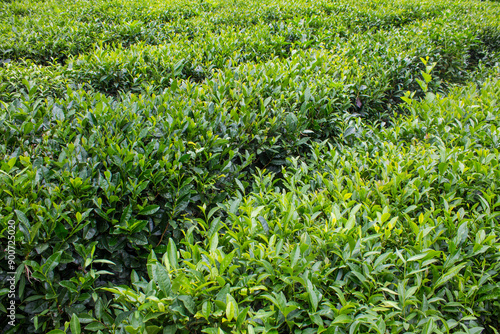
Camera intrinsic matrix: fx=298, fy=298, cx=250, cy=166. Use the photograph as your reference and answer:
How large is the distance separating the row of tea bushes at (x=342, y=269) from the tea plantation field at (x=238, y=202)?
1 centimetres

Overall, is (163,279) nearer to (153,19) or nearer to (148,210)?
(148,210)

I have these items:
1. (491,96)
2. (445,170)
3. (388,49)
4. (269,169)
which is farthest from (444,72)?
(269,169)

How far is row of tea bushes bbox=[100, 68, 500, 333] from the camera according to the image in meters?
1.48

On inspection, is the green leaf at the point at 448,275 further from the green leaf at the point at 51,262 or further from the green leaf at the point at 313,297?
the green leaf at the point at 51,262

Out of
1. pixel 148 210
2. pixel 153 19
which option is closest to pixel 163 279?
pixel 148 210

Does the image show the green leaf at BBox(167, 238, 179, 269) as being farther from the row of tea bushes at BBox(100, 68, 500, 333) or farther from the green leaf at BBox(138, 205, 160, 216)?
the green leaf at BBox(138, 205, 160, 216)

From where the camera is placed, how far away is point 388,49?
16.3 ft

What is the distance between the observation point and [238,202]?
2164 mm

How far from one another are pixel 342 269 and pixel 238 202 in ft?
2.70

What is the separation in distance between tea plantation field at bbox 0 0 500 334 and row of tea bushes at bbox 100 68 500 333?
13 mm

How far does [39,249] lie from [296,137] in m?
2.43

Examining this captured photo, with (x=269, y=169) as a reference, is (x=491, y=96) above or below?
above

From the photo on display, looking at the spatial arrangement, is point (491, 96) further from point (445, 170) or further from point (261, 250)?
point (261, 250)

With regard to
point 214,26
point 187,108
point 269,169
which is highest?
point 214,26
